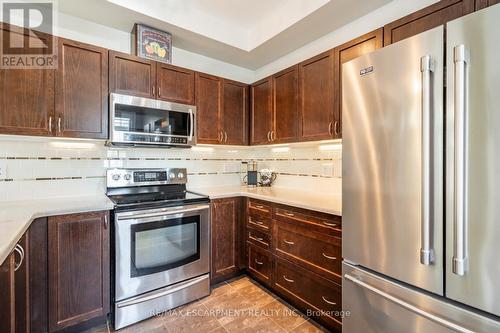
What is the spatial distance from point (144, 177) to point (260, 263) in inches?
55.3

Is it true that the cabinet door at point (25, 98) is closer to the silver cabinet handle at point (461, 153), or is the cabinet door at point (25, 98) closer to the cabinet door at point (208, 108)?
the cabinet door at point (208, 108)

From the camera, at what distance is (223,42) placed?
2594 mm

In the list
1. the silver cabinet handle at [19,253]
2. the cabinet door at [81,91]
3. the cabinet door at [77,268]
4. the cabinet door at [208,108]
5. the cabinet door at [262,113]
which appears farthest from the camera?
the cabinet door at [262,113]

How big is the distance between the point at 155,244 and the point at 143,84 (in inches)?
55.4

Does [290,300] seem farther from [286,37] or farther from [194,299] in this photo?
[286,37]

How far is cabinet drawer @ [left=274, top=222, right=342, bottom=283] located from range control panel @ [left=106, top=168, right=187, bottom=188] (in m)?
1.19

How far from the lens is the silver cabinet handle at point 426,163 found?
109 centimetres

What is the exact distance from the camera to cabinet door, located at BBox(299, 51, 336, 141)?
2.07 m

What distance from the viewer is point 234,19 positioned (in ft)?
8.43

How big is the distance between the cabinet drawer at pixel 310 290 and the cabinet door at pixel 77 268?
4.53ft

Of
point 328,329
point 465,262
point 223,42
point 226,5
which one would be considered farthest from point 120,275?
point 226,5

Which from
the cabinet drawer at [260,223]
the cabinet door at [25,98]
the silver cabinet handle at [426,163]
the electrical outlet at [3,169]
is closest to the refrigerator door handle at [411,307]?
the silver cabinet handle at [426,163]

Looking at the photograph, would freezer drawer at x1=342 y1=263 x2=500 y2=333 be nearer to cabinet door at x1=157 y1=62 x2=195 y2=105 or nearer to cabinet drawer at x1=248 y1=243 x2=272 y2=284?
cabinet drawer at x1=248 y1=243 x2=272 y2=284

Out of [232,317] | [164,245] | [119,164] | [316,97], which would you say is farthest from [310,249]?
[119,164]
